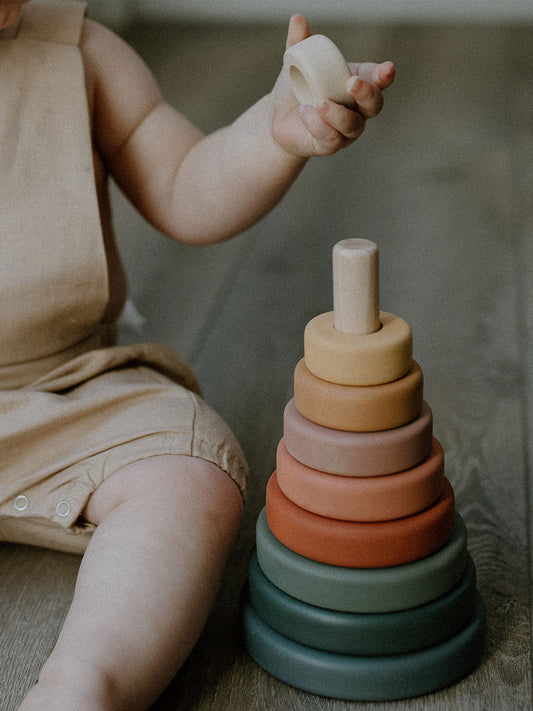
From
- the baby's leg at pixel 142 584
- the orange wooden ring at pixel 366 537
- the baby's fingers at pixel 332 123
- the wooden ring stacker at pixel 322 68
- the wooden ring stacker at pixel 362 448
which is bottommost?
the baby's leg at pixel 142 584

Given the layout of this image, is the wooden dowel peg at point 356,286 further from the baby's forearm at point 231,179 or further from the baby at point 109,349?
the baby's forearm at point 231,179

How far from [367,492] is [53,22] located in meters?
0.49

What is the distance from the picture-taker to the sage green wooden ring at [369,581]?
52 centimetres

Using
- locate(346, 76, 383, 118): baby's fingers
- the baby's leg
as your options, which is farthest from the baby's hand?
the baby's leg

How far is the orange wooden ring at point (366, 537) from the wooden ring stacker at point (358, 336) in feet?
0.27

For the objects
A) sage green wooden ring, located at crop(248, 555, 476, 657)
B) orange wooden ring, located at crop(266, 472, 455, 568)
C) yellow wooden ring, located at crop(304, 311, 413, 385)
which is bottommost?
sage green wooden ring, located at crop(248, 555, 476, 657)

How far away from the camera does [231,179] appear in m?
0.75

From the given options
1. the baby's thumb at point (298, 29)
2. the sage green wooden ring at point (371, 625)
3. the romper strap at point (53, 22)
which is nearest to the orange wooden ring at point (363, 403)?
the sage green wooden ring at point (371, 625)

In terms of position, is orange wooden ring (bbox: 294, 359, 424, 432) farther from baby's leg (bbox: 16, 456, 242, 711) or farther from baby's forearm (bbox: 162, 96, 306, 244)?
baby's forearm (bbox: 162, 96, 306, 244)

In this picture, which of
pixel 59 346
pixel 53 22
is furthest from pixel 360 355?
pixel 53 22

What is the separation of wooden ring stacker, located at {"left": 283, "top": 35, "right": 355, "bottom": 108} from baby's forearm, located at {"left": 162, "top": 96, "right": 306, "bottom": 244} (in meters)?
0.14

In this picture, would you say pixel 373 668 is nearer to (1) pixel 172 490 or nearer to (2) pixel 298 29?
(1) pixel 172 490

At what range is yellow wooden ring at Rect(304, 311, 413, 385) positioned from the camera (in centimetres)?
51

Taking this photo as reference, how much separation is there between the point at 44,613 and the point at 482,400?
0.46 m
